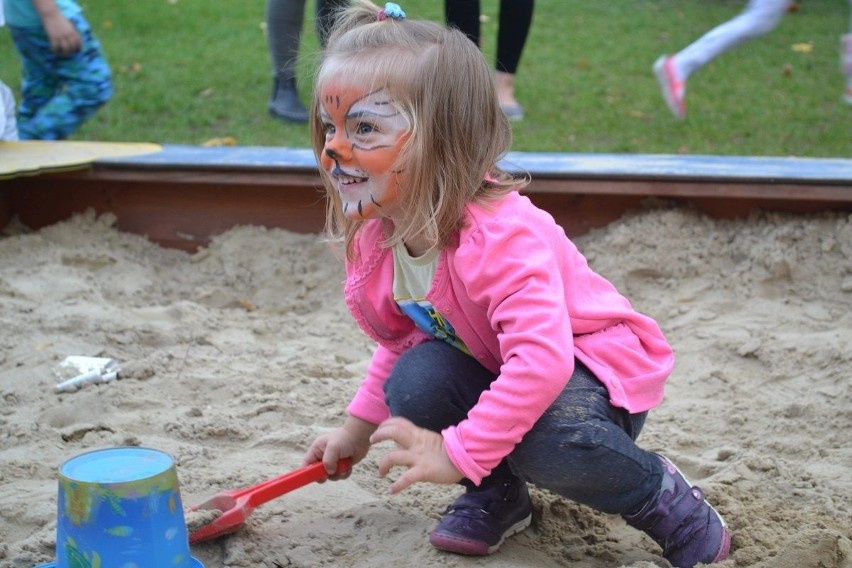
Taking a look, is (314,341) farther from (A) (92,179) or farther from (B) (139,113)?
(B) (139,113)

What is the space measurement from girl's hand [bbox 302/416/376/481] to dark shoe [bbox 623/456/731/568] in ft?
1.58

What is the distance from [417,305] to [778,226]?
167 cm

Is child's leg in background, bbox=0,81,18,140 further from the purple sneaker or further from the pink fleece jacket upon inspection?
the purple sneaker

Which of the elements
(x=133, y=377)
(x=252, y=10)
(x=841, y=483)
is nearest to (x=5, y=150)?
(x=133, y=377)

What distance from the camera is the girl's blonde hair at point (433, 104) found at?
5.36 ft

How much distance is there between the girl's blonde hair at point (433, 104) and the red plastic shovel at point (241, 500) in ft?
1.52

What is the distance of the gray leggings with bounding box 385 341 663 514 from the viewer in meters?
1.62

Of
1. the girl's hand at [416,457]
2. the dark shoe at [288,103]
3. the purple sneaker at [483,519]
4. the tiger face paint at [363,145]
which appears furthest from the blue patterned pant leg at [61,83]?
the girl's hand at [416,457]

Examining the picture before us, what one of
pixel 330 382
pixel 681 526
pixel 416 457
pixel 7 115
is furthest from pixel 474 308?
pixel 7 115

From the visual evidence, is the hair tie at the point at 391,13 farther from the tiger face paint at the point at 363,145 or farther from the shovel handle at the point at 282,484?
the shovel handle at the point at 282,484

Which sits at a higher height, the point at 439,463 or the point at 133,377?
the point at 439,463

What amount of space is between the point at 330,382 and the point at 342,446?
0.68 meters

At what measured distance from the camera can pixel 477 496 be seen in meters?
1.85

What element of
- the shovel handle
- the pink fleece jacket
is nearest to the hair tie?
the pink fleece jacket
